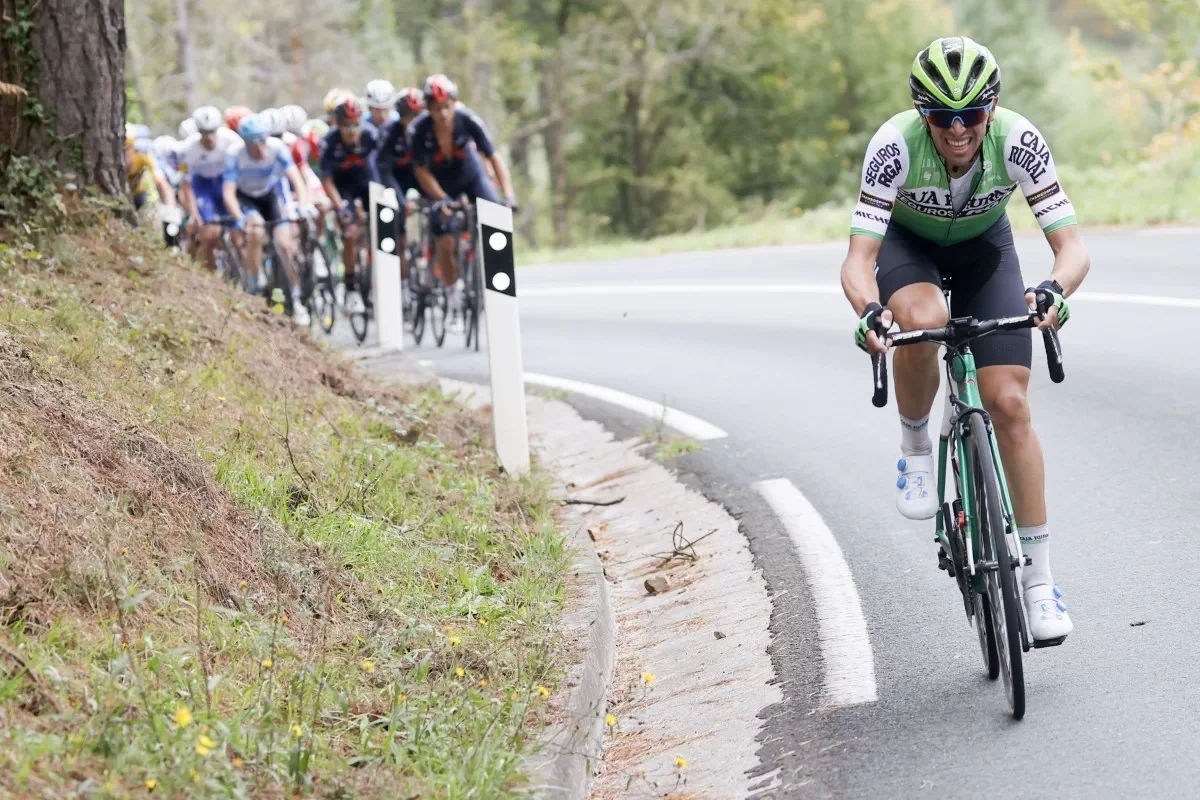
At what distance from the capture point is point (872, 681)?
503 cm

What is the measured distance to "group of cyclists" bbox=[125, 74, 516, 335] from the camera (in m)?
13.7

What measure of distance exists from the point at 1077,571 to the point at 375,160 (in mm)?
9844

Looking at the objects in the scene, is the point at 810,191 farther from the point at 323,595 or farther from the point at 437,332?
the point at 323,595

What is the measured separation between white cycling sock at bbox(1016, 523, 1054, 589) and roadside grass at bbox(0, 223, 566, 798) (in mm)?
1541

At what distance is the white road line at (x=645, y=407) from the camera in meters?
9.45

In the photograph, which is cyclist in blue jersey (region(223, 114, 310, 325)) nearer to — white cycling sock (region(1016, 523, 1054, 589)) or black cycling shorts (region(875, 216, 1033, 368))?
black cycling shorts (region(875, 216, 1033, 368))

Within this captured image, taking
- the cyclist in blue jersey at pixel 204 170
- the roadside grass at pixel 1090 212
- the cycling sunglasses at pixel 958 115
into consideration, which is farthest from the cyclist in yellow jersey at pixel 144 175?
the cycling sunglasses at pixel 958 115

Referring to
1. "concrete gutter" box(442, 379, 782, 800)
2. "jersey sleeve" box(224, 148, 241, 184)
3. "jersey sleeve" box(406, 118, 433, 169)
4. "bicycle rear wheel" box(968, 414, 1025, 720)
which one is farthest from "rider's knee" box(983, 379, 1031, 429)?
"jersey sleeve" box(224, 148, 241, 184)

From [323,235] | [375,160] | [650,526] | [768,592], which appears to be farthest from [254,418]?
[323,235]

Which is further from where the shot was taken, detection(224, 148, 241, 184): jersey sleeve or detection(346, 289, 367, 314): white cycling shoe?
detection(346, 289, 367, 314): white cycling shoe

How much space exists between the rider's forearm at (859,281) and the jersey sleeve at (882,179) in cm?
11

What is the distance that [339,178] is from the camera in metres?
15.7

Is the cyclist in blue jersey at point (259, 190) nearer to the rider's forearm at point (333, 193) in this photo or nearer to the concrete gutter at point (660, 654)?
the rider's forearm at point (333, 193)

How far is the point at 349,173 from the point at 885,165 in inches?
439
